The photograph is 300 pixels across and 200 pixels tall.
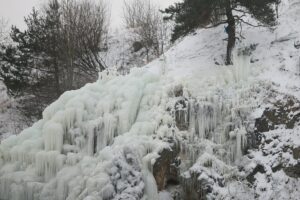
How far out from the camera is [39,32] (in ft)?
57.3

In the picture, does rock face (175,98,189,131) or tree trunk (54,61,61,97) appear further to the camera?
tree trunk (54,61,61,97)

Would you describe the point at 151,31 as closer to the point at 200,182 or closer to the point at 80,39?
Result: the point at 80,39

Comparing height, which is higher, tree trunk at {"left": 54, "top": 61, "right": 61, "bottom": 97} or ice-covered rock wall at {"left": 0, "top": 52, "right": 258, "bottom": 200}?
tree trunk at {"left": 54, "top": 61, "right": 61, "bottom": 97}

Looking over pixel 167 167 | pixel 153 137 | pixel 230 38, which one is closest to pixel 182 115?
pixel 153 137

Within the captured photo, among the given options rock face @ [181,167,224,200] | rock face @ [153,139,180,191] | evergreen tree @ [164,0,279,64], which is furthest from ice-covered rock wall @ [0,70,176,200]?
evergreen tree @ [164,0,279,64]

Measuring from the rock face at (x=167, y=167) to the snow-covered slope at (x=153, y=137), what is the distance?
3.3 inches

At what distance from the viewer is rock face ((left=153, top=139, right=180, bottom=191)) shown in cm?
805

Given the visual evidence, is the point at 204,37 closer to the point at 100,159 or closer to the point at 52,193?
the point at 100,159

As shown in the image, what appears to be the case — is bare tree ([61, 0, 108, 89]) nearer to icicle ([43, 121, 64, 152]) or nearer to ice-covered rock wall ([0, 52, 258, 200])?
ice-covered rock wall ([0, 52, 258, 200])

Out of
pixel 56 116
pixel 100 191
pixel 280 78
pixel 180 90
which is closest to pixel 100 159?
pixel 100 191

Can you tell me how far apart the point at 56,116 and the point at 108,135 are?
48.5 inches

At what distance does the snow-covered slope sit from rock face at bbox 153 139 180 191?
3.3 inches

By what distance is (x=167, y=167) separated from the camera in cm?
823

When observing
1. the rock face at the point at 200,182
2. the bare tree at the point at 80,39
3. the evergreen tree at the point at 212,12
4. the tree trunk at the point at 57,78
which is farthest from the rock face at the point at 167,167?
the tree trunk at the point at 57,78
